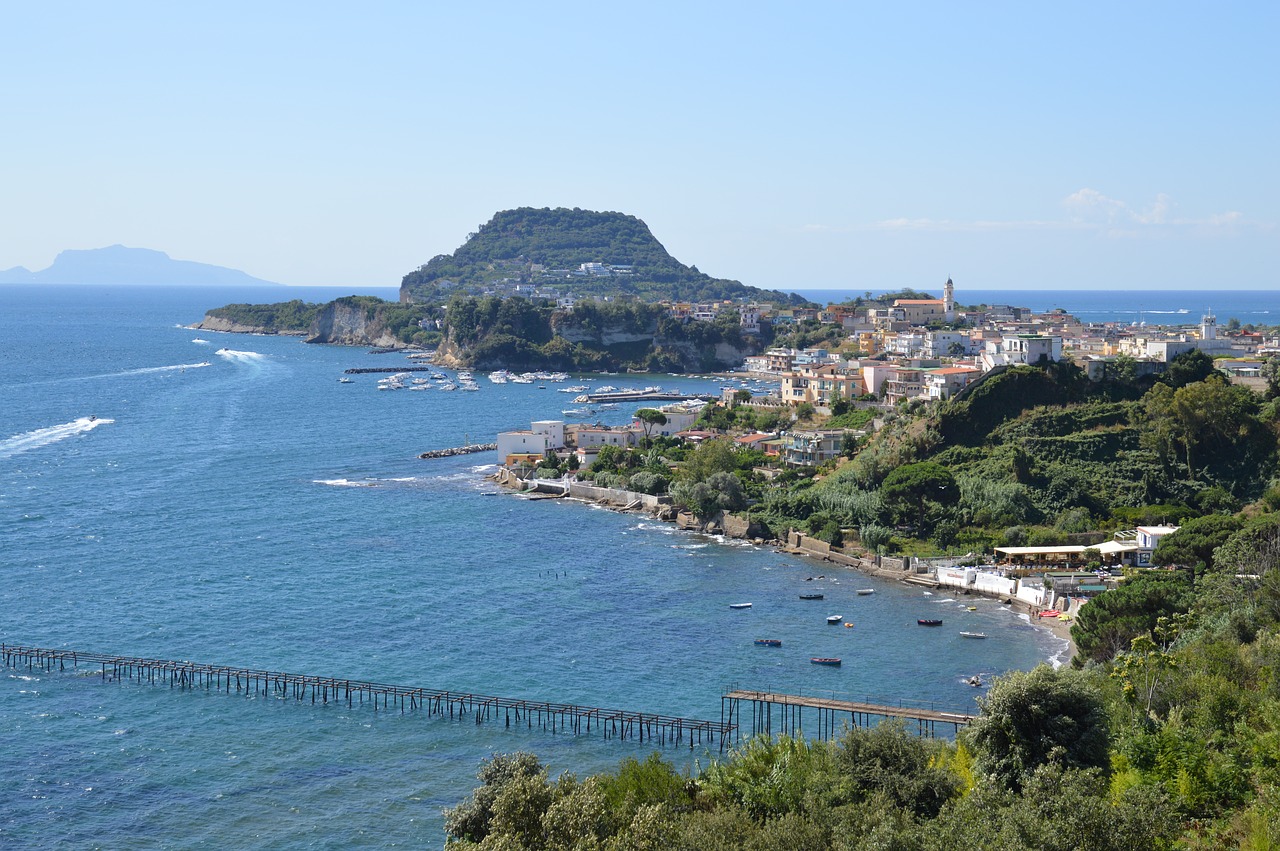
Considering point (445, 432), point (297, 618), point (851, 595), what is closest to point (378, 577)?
point (297, 618)

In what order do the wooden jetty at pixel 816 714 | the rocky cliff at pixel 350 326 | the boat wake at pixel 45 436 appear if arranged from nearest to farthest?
the wooden jetty at pixel 816 714 → the boat wake at pixel 45 436 → the rocky cliff at pixel 350 326

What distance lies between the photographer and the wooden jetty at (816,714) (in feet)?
109

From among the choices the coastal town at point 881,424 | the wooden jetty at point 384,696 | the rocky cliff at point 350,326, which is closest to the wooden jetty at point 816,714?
the wooden jetty at point 384,696

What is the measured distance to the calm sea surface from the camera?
30359mm

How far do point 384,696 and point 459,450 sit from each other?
4683 cm

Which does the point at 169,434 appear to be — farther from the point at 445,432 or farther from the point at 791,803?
the point at 791,803

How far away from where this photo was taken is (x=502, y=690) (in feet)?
122

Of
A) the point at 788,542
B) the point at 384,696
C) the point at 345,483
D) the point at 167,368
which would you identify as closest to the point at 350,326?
the point at 167,368

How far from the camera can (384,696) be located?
122 feet

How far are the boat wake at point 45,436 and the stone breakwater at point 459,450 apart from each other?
25.1 metres

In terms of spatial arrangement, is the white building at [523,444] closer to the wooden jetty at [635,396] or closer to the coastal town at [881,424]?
the coastal town at [881,424]

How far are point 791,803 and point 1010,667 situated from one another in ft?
55.3

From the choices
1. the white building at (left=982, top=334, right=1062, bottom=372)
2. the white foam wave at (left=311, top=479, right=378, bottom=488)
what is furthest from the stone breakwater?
the white building at (left=982, top=334, right=1062, bottom=372)

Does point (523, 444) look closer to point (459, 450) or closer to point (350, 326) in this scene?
point (459, 450)
